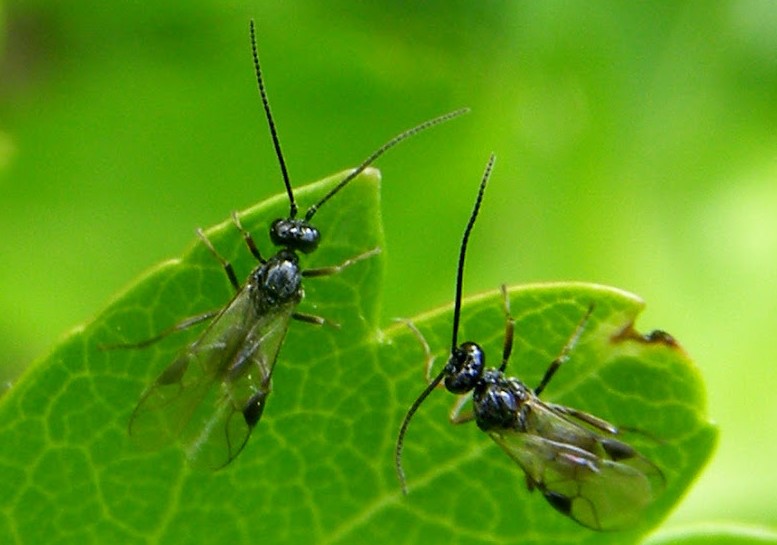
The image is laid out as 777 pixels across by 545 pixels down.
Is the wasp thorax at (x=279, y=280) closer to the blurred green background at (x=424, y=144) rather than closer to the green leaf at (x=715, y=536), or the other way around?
the green leaf at (x=715, y=536)

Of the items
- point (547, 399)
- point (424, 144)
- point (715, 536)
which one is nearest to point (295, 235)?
point (547, 399)

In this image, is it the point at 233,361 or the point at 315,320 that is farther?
the point at 233,361

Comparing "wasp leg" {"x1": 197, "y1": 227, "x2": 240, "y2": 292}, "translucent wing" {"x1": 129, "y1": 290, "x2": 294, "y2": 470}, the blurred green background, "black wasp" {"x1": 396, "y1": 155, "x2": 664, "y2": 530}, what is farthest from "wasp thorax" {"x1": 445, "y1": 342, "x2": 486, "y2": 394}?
the blurred green background

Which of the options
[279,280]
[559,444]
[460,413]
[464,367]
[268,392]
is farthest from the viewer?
[559,444]

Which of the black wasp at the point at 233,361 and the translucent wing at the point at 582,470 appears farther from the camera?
the translucent wing at the point at 582,470

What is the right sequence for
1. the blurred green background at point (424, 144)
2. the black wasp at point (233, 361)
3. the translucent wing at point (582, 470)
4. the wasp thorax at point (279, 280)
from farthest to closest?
the blurred green background at point (424, 144) → the wasp thorax at point (279, 280) → the translucent wing at point (582, 470) → the black wasp at point (233, 361)

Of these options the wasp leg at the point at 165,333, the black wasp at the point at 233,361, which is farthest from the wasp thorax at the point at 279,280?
the wasp leg at the point at 165,333

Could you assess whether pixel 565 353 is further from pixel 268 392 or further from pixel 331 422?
pixel 268 392

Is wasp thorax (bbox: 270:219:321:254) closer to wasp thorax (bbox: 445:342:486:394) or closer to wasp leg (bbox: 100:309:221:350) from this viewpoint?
wasp leg (bbox: 100:309:221:350)
